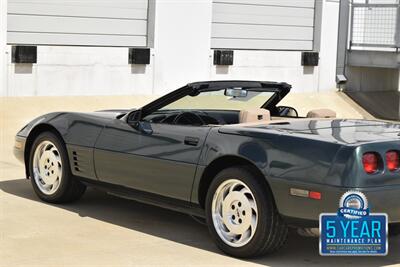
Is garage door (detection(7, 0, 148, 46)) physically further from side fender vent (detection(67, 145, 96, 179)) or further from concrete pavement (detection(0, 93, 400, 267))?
side fender vent (detection(67, 145, 96, 179))

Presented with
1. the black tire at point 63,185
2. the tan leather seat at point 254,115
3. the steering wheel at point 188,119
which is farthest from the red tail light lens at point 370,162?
the black tire at point 63,185

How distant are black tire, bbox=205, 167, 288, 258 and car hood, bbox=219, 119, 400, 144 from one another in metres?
0.33

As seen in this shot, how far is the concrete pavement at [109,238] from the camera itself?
6.28m

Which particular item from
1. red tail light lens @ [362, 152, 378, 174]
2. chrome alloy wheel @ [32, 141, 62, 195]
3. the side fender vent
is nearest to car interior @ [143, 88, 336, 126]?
the side fender vent

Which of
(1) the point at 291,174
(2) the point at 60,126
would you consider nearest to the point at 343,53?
(2) the point at 60,126

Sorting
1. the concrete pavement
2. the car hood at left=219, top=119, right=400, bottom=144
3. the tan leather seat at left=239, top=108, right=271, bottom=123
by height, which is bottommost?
the concrete pavement

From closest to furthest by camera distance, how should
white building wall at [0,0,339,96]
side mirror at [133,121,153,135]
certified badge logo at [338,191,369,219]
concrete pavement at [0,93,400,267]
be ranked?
certified badge logo at [338,191,369,219] → concrete pavement at [0,93,400,267] → side mirror at [133,121,153,135] → white building wall at [0,0,339,96]

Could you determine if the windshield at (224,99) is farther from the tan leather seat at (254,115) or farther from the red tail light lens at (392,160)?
the red tail light lens at (392,160)

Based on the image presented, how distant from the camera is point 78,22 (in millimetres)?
15203

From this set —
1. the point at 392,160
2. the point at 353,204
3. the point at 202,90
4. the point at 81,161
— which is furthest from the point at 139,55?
the point at 353,204

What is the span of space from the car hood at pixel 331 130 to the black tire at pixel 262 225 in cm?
33

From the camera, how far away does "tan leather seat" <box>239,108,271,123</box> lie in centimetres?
711

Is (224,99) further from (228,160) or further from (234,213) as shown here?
(234,213)

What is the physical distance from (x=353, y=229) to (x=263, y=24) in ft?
42.0
